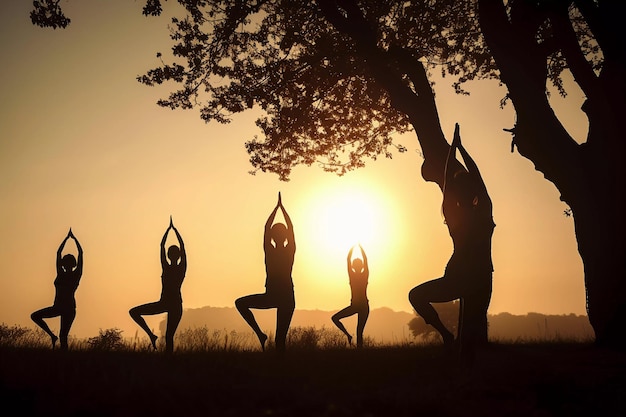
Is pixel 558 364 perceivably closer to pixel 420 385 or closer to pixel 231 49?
pixel 420 385

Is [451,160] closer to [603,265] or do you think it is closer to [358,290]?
[603,265]

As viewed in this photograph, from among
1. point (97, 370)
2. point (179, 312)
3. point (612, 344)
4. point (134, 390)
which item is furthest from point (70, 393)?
point (612, 344)

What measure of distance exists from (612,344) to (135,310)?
975 cm

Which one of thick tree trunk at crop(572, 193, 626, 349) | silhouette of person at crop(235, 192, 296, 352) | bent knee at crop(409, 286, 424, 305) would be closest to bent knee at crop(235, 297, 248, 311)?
silhouette of person at crop(235, 192, 296, 352)

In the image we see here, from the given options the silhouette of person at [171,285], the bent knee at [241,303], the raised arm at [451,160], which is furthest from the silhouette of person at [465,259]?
the silhouette of person at [171,285]

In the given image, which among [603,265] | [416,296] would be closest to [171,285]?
[416,296]

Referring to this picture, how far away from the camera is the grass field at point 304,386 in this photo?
18.0 feet

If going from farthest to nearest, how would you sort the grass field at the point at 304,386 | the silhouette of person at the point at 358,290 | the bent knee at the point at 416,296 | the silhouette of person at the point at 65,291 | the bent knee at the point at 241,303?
1. the silhouette of person at the point at 358,290
2. the silhouette of person at the point at 65,291
3. the bent knee at the point at 241,303
4. the bent knee at the point at 416,296
5. the grass field at the point at 304,386

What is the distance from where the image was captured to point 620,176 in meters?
11.1

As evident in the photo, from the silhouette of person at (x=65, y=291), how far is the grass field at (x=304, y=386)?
4157 millimetres

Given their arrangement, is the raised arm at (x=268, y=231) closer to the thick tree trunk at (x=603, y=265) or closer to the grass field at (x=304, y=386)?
the grass field at (x=304, y=386)

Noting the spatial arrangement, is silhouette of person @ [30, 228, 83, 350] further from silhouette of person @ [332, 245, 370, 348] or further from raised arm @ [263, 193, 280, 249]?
silhouette of person @ [332, 245, 370, 348]

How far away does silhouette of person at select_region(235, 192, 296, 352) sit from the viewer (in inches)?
399

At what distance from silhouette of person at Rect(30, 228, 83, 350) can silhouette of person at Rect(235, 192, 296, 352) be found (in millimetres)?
4594
